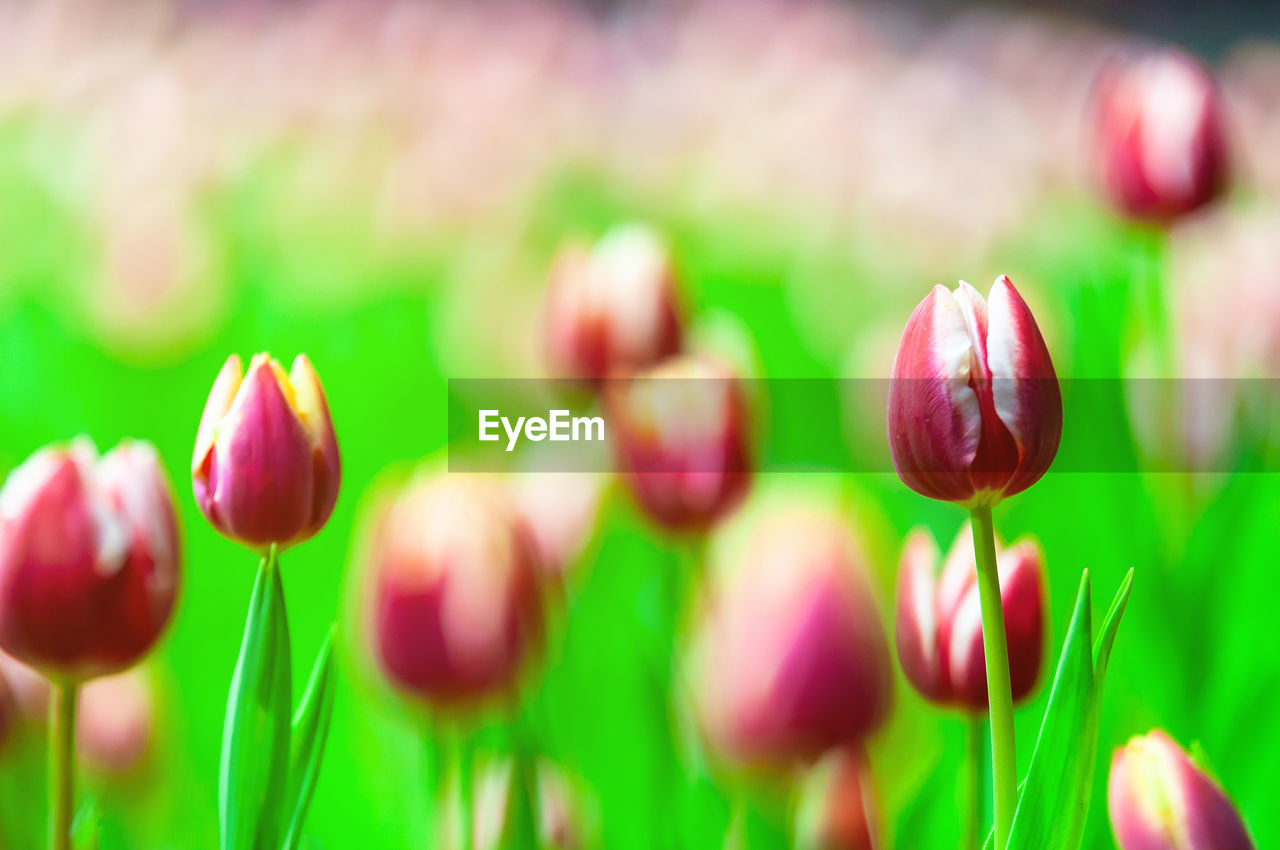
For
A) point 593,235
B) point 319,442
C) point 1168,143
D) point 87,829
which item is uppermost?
point 593,235

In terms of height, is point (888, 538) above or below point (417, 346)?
below

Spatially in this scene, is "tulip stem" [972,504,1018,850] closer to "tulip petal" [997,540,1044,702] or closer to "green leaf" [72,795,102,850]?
"tulip petal" [997,540,1044,702]

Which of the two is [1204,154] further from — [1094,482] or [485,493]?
[485,493]

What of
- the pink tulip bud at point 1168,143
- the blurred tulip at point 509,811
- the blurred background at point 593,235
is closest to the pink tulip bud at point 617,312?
the blurred background at point 593,235

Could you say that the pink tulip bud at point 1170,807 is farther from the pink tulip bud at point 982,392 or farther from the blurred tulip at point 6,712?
the blurred tulip at point 6,712

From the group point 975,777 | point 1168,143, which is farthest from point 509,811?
point 1168,143

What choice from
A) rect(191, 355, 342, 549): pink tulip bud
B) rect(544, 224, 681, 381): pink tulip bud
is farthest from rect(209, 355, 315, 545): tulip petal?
rect(544, 224, 681, 381): pink tulip bud

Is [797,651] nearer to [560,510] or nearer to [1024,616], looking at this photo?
[1024,616]

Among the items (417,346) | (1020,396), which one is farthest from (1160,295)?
(417,346)
